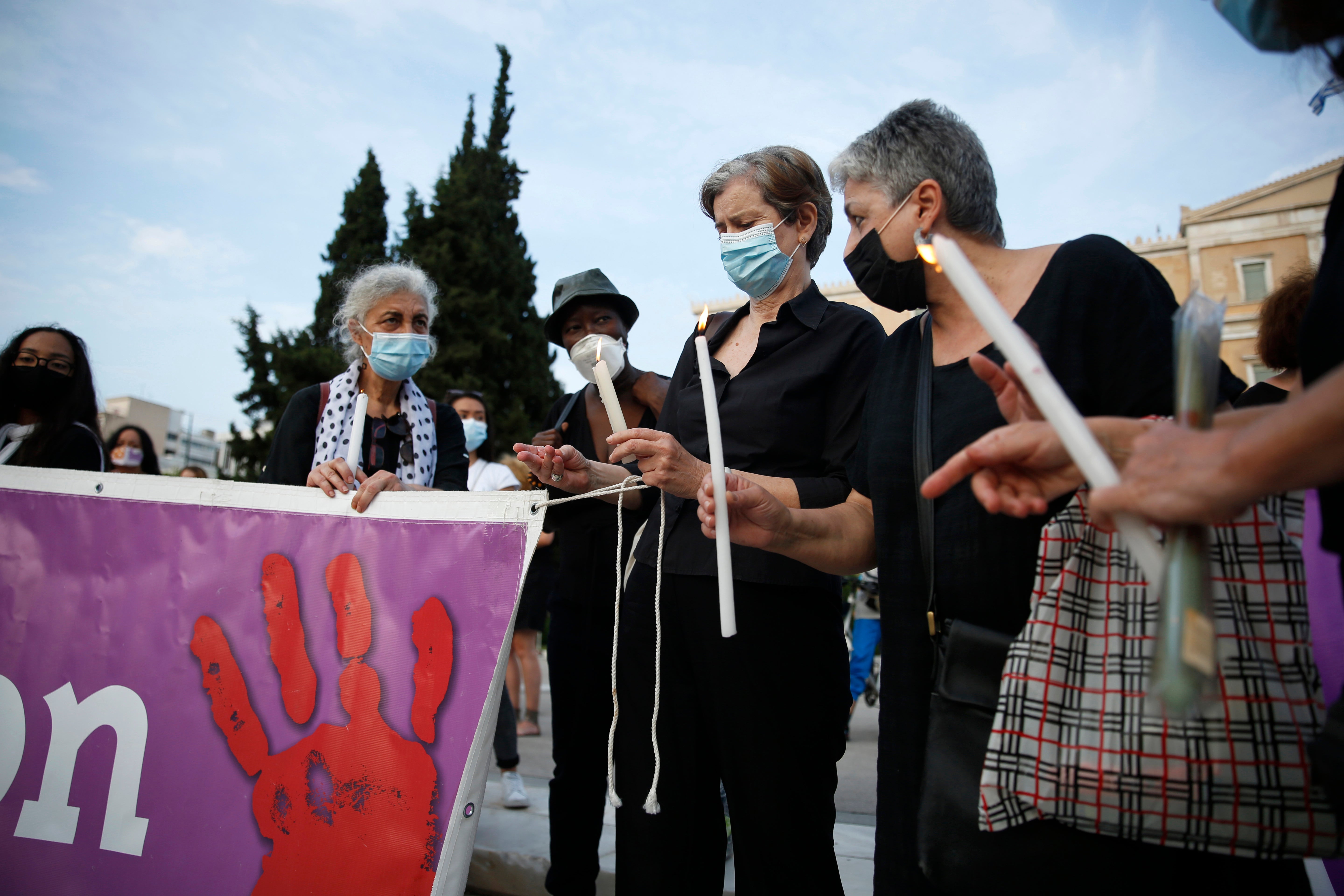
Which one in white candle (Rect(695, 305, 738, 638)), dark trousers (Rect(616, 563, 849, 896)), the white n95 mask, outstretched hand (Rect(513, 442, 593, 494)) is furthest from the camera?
the white n95 mask

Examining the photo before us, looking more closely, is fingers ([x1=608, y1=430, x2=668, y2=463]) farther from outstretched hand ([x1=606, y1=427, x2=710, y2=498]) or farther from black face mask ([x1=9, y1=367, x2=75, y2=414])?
black face mask ([x1=9, y1=367, x2=75, y2=414])

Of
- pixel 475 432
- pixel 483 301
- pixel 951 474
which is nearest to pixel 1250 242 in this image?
pixel 483 301

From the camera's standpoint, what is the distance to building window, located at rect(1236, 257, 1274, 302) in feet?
94.0

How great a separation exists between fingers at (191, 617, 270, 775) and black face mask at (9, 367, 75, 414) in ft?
5.83

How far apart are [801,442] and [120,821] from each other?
7.06 feet

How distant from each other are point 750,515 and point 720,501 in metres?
0.27

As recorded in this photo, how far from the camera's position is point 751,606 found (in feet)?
6.08

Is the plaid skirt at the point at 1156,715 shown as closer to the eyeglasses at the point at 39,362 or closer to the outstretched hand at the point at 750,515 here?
the outstretched hand at the point at 750,515

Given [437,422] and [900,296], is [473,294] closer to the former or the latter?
[437,422]

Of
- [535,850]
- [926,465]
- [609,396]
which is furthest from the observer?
[535,850]

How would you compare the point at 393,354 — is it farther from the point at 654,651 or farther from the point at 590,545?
the point at 654,651

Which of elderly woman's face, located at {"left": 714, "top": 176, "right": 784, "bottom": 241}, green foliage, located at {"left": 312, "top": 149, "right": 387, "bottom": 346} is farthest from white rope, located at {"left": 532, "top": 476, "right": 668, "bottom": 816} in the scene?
green foliage, located at {"left": 312, "top": 149, "right": 387, "bottom": 346}

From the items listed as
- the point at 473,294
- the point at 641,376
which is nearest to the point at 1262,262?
the point at 473,294

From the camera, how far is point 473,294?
18797mm
